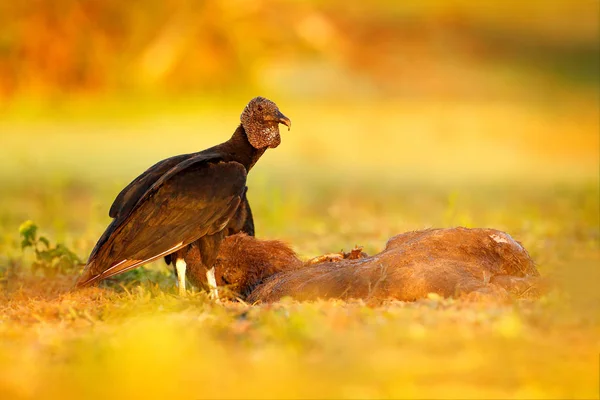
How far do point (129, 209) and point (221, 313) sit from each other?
1.23 m

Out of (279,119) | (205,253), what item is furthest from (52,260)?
(279,119)

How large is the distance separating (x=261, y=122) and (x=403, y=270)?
1.41 metres

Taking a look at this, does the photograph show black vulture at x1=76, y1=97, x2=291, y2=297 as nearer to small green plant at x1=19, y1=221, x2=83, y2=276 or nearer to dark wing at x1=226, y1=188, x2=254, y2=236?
dark wing at x1=226, y1=188, x2=254, y2=236

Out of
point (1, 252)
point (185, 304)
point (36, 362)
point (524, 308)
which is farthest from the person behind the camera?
point (1, 252)

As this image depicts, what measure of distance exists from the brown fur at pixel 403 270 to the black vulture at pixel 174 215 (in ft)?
0.85

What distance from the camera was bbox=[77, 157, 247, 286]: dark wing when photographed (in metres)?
5.88

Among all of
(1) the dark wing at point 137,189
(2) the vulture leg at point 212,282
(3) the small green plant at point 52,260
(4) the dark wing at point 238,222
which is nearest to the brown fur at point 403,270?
(4) the dark wing at point 238,222

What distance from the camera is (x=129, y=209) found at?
6098 millimetres

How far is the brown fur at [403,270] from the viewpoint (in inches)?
217

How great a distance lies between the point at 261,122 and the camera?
21.0 ft

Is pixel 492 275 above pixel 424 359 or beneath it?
above

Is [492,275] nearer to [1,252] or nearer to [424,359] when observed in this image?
[424,359]

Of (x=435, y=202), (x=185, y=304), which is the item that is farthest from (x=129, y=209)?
(x=435, y=202)

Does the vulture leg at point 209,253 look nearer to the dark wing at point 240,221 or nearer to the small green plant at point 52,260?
the dark wing at point 240,221
